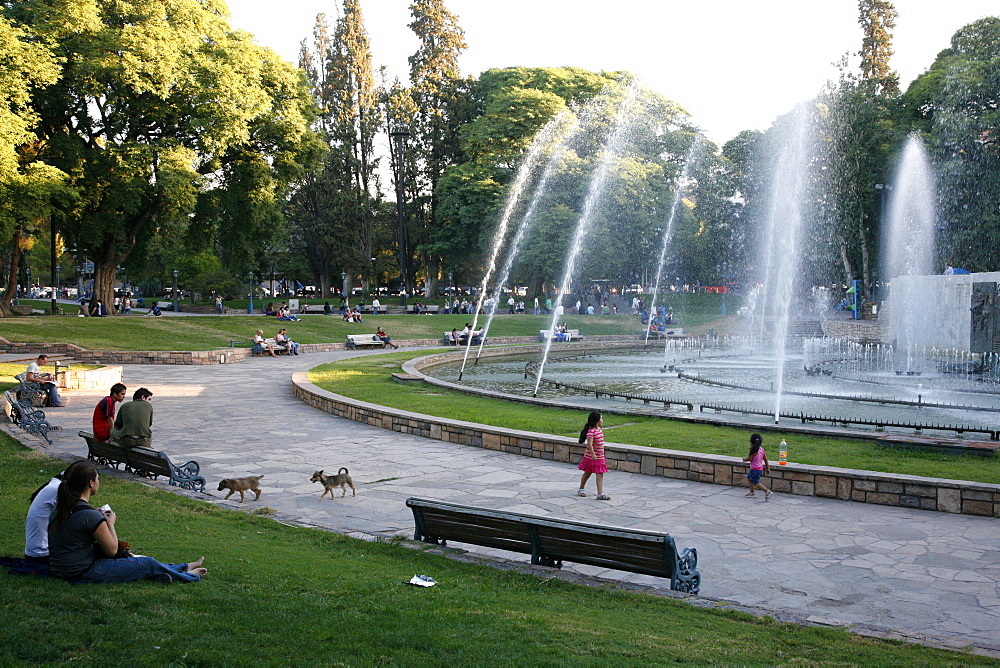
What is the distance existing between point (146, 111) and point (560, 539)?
32.6 metres

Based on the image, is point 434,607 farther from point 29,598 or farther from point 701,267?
point 701,267

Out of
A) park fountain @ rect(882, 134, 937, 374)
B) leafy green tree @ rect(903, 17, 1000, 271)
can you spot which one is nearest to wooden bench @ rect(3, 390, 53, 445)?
park fountain @ rect(882, 134, 937, 374)

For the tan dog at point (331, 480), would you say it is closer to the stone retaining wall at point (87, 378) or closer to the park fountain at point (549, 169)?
the stone retaining wall at point (87, 378)

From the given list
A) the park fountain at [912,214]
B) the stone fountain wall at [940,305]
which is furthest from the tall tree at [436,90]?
the stone fountain wall at [940,305]

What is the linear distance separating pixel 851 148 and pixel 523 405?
37.8 m

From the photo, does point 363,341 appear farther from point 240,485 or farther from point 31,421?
point 240,485

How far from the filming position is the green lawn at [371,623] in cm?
453

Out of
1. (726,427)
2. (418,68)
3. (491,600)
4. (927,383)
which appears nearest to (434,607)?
(491,600)

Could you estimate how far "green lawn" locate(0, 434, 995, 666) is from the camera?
4.53 metres

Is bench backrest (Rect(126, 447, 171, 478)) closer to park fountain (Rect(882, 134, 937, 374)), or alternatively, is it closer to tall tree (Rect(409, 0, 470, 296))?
park fountain (Rect(882, 134, 937, 374))

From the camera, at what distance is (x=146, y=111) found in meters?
33.6

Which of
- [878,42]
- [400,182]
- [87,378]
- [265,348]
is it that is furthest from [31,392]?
[878,42]

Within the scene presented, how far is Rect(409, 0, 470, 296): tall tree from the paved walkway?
44.4 meters

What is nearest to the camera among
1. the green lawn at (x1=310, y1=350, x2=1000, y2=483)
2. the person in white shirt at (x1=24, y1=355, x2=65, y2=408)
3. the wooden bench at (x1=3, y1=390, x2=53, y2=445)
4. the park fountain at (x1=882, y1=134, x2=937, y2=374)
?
the green lawn at (x1=310, y1=350, x2=1000, y2=483)
